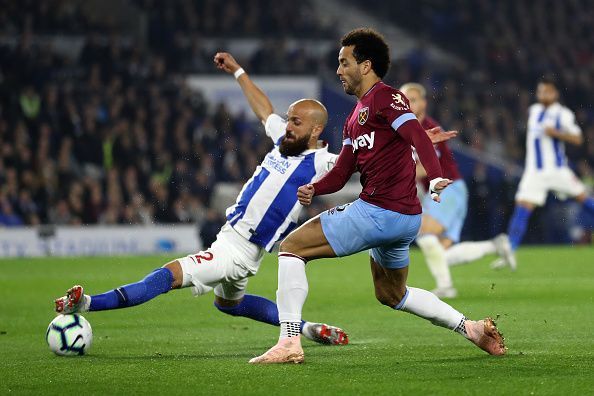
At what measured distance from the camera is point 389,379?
645 cm

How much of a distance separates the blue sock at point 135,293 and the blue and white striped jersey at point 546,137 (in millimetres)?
10130

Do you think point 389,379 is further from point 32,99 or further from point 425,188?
point 32,99

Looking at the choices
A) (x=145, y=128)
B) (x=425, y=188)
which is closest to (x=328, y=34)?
(x=145, y=128)

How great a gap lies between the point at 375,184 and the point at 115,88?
1790 cm

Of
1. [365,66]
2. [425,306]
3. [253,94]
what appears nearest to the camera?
[365,66]

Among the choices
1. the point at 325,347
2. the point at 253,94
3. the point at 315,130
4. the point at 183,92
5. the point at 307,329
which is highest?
the point at 183,92

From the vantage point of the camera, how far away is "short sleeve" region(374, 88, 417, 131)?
6902mm

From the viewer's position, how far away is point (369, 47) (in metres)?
7.18

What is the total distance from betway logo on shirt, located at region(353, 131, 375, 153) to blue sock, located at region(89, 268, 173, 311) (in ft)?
5.29

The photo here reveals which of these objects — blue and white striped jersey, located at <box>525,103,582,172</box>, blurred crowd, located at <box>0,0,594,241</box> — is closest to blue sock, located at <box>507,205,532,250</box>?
→ blue and white striped jersey, located at <box>525,103,582,172</box>

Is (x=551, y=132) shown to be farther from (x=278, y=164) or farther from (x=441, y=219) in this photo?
(x=278, y=164)

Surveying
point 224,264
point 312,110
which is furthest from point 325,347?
point 312,110

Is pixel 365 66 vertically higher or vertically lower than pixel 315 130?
higher

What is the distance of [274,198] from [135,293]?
1.15 meters
